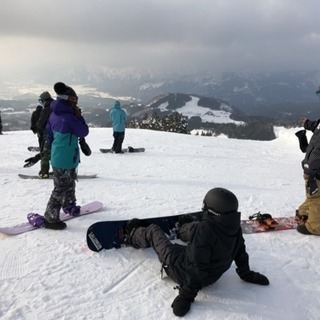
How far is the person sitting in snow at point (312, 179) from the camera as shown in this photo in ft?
17.2

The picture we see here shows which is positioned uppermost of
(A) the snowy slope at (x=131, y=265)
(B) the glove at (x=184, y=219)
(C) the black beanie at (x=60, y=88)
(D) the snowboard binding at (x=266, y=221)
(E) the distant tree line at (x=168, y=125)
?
(C) the black beanie at (x=60, y=88)

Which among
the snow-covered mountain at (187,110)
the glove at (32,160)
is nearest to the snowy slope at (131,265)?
the glove at (32,160)

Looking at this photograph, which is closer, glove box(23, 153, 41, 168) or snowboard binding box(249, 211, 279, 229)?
snowboard binding box(249, 211, 279, 229)

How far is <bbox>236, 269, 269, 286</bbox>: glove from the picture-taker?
4168 mm

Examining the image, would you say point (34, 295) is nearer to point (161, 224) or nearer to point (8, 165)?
point (161, 224)

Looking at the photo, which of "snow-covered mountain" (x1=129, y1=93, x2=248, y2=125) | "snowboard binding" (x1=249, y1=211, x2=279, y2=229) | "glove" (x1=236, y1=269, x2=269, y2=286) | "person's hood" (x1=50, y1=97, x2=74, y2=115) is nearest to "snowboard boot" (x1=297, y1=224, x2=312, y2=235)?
"snowboard binding" (x1=249, y1=211, x2=279, y2=229)

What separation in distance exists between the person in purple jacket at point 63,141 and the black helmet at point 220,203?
93.4 inches

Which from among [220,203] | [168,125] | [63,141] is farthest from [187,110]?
[220,203]

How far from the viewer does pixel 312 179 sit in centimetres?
538

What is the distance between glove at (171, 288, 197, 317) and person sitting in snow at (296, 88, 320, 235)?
276cm

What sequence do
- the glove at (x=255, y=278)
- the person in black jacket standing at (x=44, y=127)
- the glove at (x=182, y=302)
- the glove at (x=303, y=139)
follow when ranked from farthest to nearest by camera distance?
the person in black jacket standing at (x=44, y=127), the glove at (x=303, y=139), the glove at (x=255, y=278), the glove at (x=182, y=302)

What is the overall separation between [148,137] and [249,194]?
37.5 feet

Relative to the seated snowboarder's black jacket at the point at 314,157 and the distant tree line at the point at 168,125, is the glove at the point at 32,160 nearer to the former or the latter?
the seated snowboarder's black jacket at the point at 314,157

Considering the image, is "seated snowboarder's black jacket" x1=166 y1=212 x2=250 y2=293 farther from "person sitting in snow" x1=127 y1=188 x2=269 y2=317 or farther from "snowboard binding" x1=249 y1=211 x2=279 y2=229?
"snowboard binding" x1=249 y1=211 x2=279 y2=229
